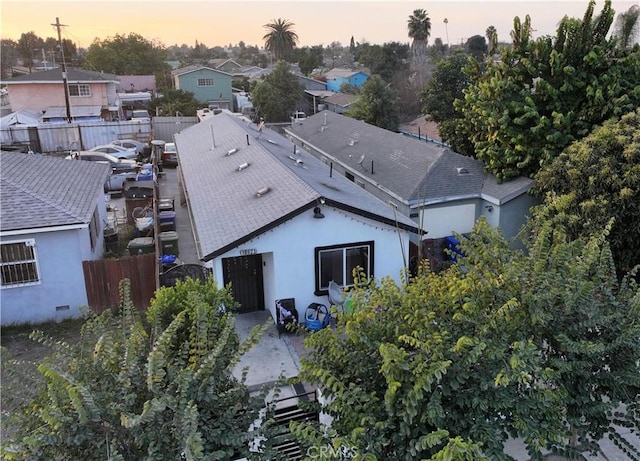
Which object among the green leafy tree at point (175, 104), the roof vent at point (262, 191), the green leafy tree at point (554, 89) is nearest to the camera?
the roof vent at point (262, 191)

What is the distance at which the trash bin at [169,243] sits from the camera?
18.2 m

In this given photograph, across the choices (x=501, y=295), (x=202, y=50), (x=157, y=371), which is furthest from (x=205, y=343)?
(x=202, y=50)

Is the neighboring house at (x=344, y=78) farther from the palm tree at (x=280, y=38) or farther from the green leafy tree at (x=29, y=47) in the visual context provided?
the green leafy tree at (x=29, y=47)

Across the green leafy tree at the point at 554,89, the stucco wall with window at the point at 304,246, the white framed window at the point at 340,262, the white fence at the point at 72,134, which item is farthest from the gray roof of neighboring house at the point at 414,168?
the white fence at the point at 72,134

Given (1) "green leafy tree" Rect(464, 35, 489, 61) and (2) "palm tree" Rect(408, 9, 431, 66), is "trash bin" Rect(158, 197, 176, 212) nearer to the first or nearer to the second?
(2) "palm tree" Rect(408, 9, 431, 66)

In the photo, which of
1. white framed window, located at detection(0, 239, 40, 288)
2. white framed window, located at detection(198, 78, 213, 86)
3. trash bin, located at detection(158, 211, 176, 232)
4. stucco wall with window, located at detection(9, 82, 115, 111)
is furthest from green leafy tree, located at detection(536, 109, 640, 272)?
white framed window, located at detection(198, 78, 213, 86)

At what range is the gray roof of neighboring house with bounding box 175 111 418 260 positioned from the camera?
12.5 m

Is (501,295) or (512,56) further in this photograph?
(512,56)

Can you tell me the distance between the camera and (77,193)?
15.4 meters

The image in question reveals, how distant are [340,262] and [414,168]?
343 inches

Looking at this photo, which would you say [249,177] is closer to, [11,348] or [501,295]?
[11,348]

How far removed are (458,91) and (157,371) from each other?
1206 inches

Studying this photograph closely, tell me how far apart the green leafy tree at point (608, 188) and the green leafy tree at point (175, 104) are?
129 feet

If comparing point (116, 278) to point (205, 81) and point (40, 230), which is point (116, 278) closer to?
point (40, 230)
